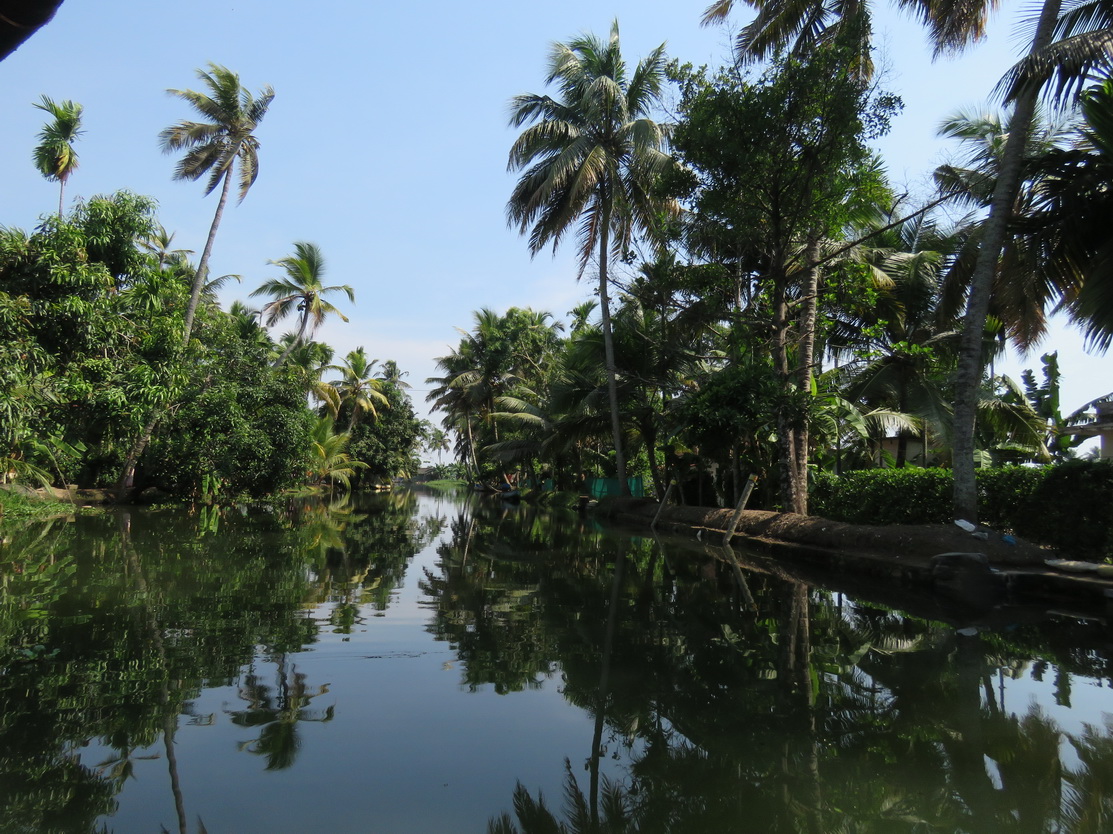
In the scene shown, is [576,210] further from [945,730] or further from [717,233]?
[945,730]

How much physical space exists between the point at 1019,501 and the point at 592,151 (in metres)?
15.4

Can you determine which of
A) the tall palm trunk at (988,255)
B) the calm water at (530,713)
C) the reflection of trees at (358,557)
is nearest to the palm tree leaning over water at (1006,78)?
the tall palm trunk at (988,255)

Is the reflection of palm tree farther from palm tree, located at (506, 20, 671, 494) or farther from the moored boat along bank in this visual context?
palm tree, located at (506, 20, 671, 494)

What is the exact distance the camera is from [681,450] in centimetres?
2447

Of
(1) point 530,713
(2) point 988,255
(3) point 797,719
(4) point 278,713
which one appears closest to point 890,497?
(2) point 988,255

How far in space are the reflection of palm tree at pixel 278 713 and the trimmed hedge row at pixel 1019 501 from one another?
9617mm

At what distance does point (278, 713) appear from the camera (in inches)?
170

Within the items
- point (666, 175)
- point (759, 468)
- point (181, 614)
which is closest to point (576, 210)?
point (666, 175)

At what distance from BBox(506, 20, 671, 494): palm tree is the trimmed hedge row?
10658mm

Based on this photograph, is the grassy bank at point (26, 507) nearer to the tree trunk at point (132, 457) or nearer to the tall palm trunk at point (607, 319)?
the tree trunk at point (132, 457)

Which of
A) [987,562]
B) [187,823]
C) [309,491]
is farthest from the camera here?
[309,491]

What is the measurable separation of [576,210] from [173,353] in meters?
12.9

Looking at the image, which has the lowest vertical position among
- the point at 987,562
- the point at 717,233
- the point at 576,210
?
the point at 987,562

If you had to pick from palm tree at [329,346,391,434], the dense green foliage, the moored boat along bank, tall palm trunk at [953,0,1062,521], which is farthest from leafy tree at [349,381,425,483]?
tall palm trunk at [953,0,1062,521]
